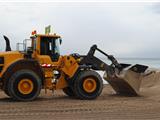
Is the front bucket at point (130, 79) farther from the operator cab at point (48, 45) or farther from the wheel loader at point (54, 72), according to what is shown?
the operator cab at point (48, 45)

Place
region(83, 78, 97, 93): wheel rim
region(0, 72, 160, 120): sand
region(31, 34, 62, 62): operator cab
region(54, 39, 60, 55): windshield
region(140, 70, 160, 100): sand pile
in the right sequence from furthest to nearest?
1. region(140, 70, 160, 100): sand pile
2. region(83, 78, 97, 93): wheel rim
3. region(54, 39, 60, 55): windshield
4. region(31, 34, 62, 62): operator cab
5. region(0, 72, 160, 120): sand

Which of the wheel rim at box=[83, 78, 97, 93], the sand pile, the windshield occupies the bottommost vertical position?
the sand pile

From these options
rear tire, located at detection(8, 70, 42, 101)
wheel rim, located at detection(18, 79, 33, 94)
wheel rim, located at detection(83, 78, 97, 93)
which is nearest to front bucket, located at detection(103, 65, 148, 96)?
wheel rim, located at detection(83, 78, 97, 93)

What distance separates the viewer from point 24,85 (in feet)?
56.0

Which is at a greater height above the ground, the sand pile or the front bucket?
the front bucket

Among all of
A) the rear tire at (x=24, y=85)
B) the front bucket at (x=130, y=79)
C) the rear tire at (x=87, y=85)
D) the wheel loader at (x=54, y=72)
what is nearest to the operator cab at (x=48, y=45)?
the wheel loader at (x=54, y=72)

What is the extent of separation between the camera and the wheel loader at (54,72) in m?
17.0

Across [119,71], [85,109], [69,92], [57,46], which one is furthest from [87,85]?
[85,109]

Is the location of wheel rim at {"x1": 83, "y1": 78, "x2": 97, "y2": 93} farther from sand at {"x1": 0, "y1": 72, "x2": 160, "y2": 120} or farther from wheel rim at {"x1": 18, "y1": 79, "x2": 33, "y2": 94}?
wheel rim at {"x1": 18, "y1": 79, "x2": 33, "y2": 94}

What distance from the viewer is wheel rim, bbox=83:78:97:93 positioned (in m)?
18.3

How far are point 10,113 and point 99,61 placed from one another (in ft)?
20.3

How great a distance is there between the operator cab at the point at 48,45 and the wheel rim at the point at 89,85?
54.8 inches

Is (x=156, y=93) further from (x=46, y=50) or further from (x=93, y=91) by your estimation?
(x=46, y=50)

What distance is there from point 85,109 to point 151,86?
796 centimetres
